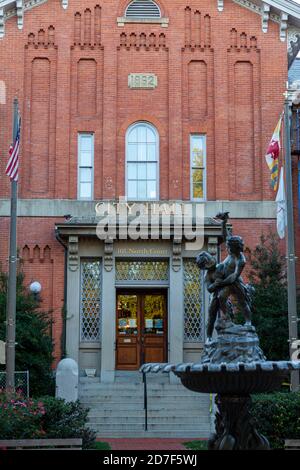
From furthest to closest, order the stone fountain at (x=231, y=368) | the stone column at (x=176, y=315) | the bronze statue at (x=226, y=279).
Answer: the stone column at (x=176, y=315)
the bronze statue at (x=226, y=279)
the stone fountain at (x=231, y=368)

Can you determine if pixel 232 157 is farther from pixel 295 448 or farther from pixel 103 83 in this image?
pixel 295 448

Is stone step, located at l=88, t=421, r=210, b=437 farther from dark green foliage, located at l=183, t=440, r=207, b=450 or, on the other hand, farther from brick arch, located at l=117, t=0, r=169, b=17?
brick arch, located at l=117, t=0, r=169, b=17

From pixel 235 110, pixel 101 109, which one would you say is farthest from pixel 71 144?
pixel 235 110

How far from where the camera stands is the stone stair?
18.3 metres

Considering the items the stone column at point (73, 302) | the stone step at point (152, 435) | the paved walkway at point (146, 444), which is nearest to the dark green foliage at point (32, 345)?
the stone column at point (73, 302)

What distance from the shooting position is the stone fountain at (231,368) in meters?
10.2

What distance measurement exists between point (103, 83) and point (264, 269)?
8035 mm

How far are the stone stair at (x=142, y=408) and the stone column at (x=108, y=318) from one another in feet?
1.32

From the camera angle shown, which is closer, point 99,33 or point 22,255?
point 22,255

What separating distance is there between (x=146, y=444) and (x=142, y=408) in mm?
3113

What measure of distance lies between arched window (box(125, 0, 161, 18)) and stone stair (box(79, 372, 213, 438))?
Answer: 11.8 metres

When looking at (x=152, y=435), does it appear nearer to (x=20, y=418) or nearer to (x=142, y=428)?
(x=142, y=428)

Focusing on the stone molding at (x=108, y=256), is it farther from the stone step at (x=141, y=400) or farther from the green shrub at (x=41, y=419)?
the green shrub at (x=41, y=419)

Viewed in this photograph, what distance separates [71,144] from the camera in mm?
23469
